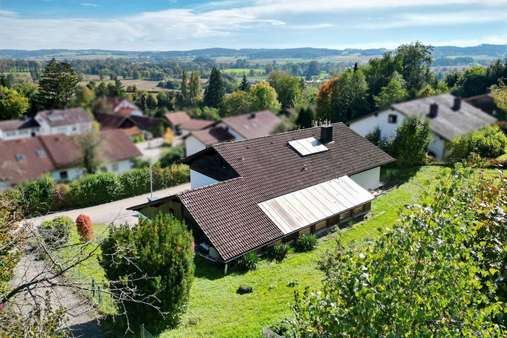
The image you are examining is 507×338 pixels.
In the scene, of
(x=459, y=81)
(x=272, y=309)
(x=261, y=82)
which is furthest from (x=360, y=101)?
(x=272, y=309)

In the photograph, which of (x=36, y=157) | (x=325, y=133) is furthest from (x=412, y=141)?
(x=36, y=157)

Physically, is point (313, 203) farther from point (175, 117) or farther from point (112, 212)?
point (112, 212)

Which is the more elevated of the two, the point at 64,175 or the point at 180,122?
the point at 180,122

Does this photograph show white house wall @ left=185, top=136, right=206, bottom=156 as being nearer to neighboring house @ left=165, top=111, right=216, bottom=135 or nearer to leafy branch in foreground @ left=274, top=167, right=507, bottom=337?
neighboring house @ left=165, top=111, right=216, bottom=135

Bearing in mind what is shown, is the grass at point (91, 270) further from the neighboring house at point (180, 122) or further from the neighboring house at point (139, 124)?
the neighboring house at point (180, 122)

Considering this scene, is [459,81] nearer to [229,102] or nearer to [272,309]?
[229,102]
